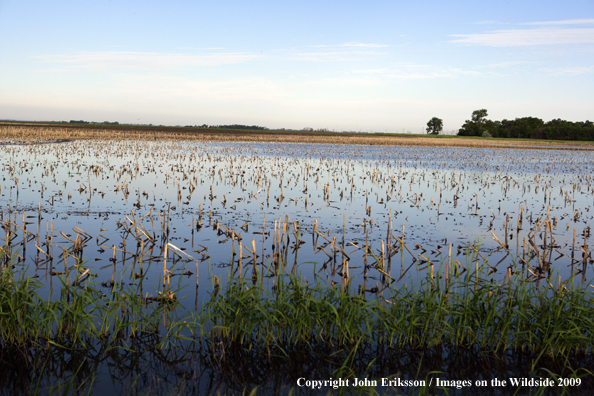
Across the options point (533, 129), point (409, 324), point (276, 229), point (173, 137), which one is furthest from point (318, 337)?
point (533, 129)

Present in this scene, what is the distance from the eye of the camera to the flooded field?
10359 mm

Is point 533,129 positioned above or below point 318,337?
above

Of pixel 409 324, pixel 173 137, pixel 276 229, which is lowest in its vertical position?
pixel 409 324

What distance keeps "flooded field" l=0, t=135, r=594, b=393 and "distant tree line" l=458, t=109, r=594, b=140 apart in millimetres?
128961

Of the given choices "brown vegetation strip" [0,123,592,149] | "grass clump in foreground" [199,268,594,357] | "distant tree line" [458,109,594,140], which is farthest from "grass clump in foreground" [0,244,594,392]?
"distant tree line" [458,109,594,140]

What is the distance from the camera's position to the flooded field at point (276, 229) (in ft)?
34.0

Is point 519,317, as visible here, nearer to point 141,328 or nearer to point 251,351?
point 251,351

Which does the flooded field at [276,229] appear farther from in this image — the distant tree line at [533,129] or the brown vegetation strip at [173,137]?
the distant tree line at [533,129]

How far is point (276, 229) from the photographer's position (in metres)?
13.7

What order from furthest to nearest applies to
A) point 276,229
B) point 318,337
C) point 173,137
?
point 173,137 < point 276,229 < point 318,337

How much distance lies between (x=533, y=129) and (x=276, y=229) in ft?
525

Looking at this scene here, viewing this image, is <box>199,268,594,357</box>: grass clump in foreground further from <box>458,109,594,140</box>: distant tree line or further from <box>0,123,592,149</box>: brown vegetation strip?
<box>458,109,594,140</box>: distant tree line

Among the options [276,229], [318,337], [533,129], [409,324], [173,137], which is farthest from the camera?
[533,129]

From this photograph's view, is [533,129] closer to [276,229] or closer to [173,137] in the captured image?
[173,137]
